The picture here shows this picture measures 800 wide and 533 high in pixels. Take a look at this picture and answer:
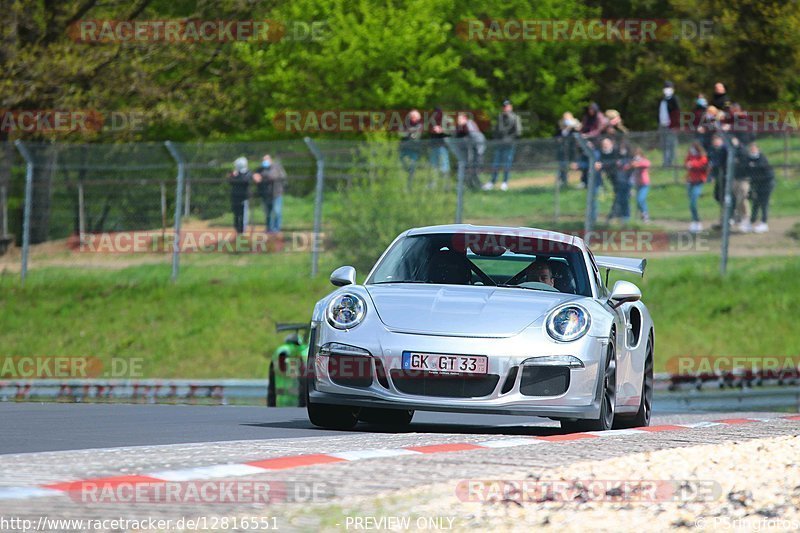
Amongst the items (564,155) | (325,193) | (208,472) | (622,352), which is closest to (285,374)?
(622,352)

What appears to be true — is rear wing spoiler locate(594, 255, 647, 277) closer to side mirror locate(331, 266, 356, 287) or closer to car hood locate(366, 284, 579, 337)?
car hood locate(366, 284, 579, 337)

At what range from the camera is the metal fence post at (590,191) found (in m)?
24.6

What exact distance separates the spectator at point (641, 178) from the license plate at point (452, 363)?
15935mm

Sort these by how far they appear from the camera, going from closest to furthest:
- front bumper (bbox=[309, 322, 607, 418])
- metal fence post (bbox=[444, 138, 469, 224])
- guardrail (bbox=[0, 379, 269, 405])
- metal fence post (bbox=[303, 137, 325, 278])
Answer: front bumper (bbox=[309, 322, 607, 418]) < guardrail (bbox=[0, 379, 269, 405]) < metal fence post (bbox=[444, 138, 469, 224]) < metal fence post (bbox=[303, 137, 325, 278])

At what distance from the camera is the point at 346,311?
9.60 m

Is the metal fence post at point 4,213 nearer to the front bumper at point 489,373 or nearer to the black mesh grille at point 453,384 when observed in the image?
the front bumper at point 489,373

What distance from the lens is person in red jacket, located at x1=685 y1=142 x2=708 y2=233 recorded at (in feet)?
81.0

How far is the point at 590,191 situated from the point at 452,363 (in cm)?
1597

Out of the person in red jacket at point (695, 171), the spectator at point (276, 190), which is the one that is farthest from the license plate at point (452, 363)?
the spectator at point (276, 190)

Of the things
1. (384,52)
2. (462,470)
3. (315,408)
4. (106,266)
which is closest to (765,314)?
(106,266)

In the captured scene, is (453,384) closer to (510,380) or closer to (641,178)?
(510,380)

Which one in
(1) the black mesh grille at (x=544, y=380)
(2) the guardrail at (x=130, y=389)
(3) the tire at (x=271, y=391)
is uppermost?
(1) the black mesh grille at (x=544, y=380)

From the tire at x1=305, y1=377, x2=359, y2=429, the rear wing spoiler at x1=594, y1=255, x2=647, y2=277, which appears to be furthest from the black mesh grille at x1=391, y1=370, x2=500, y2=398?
the rear wing spoiler at x1=594, y1=255, x2=647, y2=277

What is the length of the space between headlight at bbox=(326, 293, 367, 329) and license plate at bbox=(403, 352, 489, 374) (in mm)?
476
